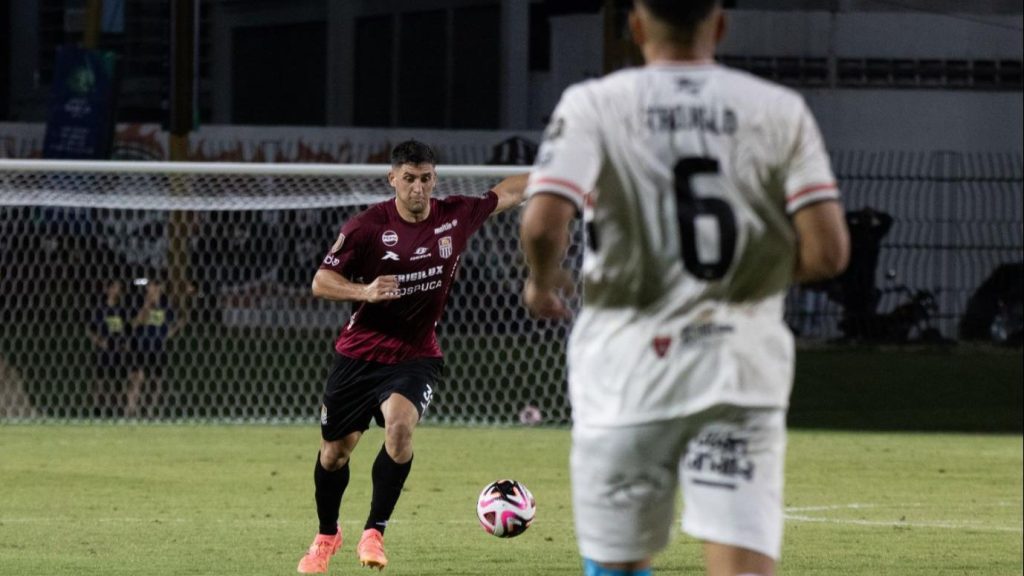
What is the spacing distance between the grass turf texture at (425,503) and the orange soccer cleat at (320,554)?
0.33 feet

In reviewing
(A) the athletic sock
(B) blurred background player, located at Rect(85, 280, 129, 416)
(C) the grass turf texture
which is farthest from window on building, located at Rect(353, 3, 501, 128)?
(A) the athletic sock

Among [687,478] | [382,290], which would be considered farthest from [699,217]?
[382,290]

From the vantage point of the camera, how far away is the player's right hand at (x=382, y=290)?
8.05 m

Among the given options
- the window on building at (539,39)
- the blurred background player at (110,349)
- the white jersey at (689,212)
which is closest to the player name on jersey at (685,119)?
the white jersey at (689,212)

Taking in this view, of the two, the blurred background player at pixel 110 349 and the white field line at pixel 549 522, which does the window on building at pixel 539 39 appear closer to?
the blurred background player at pixel 110 349

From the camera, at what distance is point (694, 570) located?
8.43 metres

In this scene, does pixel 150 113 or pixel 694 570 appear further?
pixel 150 113

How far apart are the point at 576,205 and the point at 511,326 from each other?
13473 millimetres

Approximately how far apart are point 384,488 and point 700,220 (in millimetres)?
4681

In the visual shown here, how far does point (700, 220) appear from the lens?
3.98m

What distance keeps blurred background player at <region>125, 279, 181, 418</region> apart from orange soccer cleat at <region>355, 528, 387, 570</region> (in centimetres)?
857

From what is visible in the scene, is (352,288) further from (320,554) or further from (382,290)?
(320,554)

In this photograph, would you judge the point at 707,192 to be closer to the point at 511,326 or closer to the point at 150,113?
the point at 511,326

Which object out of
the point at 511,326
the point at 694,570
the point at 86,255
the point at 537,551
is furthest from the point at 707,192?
the point at 86,255
